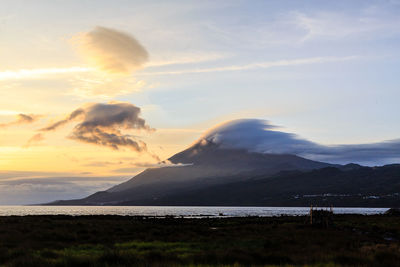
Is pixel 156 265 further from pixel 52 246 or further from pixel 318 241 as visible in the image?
pixel 318 241

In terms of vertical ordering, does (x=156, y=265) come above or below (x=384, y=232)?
above

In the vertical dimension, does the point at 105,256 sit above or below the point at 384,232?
above

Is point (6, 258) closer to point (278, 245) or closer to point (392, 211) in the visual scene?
point (278, 245)

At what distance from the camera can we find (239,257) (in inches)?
1003

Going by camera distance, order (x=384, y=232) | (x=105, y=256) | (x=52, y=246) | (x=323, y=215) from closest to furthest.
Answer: (x=105, y=256), (x=52, y=246), (x=384, y=232), (x=323, y=215)

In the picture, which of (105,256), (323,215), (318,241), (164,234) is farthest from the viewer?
(323,215)

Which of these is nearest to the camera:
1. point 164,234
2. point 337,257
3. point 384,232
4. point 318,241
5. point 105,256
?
point 105,256

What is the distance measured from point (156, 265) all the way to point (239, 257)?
6.59 meters

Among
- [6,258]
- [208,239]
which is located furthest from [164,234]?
[6,258]

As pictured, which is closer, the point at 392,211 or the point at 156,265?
the point at 156,265

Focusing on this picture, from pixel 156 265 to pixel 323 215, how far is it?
51.6 metres

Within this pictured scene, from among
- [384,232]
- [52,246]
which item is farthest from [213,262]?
[384,232]

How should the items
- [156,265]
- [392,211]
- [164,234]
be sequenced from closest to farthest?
[156,265] < [164,234] < [392,211]

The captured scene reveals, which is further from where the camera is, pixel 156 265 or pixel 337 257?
pixel 337 257
